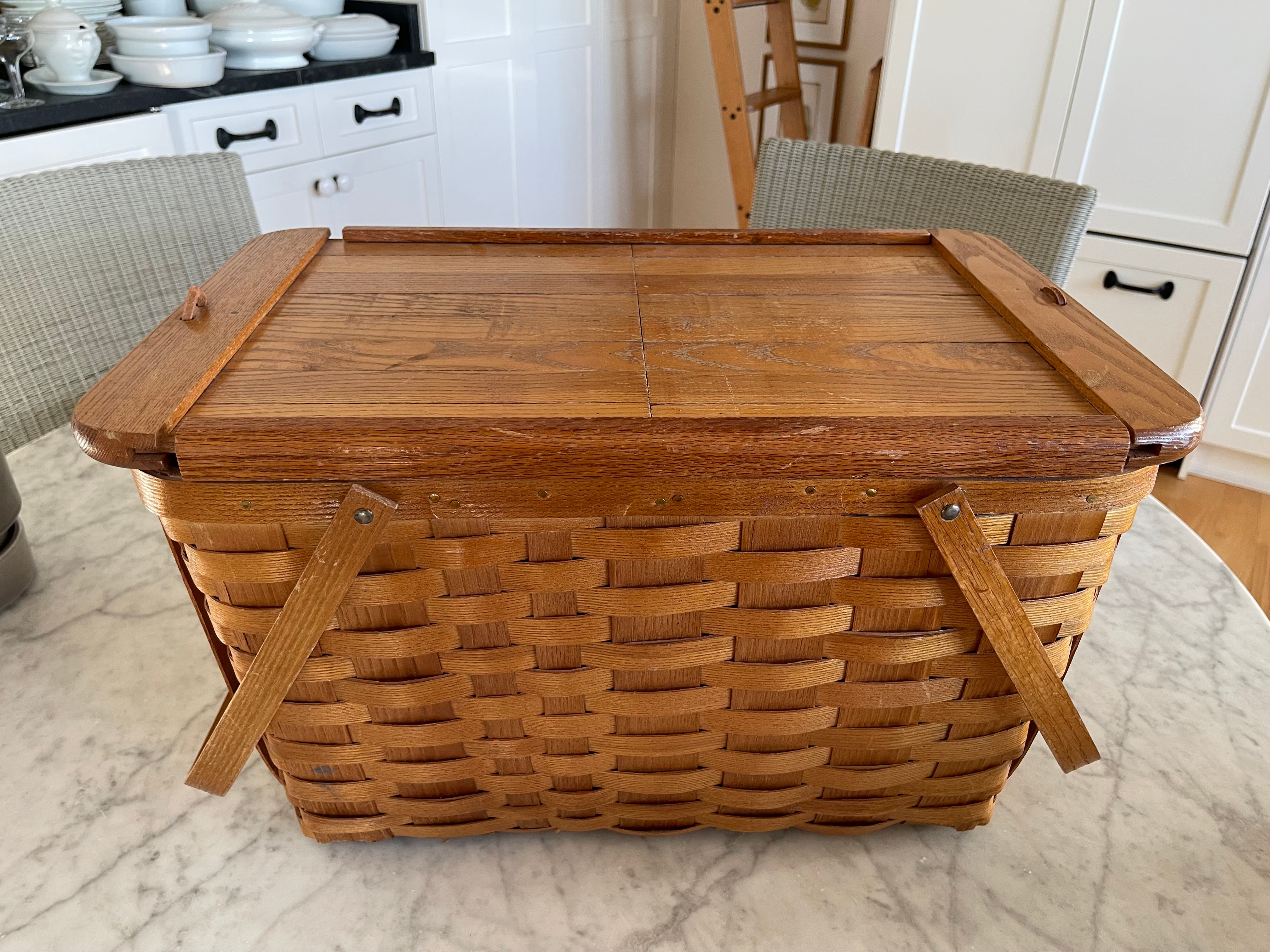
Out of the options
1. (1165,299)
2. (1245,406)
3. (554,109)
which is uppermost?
(554,109)

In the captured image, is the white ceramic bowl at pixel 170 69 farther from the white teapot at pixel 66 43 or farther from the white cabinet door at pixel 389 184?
the white cabinet door at pixel 389 184

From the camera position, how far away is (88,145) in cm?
168

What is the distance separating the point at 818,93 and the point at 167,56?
204 centimetres

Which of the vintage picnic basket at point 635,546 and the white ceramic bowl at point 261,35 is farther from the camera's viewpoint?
the white ceramic bowl at point 261,35

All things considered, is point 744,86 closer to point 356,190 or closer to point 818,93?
point 818,93

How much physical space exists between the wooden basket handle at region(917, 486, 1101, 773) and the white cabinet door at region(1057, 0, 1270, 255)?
1.96 metres

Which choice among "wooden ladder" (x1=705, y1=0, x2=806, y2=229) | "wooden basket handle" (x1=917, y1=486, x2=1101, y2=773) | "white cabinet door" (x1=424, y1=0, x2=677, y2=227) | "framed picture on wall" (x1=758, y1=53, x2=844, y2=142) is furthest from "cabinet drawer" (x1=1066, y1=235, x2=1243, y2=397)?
"wooden basket handle" (x1=917, y1=486, x2=1101, y2=773)

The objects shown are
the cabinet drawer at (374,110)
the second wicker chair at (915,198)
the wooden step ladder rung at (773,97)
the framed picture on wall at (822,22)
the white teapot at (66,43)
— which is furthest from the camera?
the framed picture on wall at (822,22)

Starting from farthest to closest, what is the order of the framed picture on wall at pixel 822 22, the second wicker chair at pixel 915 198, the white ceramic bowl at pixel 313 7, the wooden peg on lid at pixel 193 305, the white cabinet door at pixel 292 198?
the framed picture on wall at pixel 822 22 < the white ceramic bowl at pixel 313 7 < the white cabinet door at pixel 292 198 < the second wicker chair at pixel 915 198 < the wooden peg on lid at pixel 193 305

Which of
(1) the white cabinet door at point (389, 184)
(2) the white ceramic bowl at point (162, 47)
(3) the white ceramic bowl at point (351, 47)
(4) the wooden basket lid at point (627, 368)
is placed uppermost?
(2) the white ceramic bowl at point (162, 47)

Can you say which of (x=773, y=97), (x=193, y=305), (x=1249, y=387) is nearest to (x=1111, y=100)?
(x=1249, y=387)

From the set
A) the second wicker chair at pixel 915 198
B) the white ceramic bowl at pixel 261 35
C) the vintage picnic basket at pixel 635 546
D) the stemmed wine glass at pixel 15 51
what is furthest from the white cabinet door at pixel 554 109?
the vintage picnic basket at pixel 635 546

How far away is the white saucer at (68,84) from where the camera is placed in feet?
5.65

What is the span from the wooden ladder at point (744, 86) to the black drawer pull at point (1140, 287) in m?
0.90
